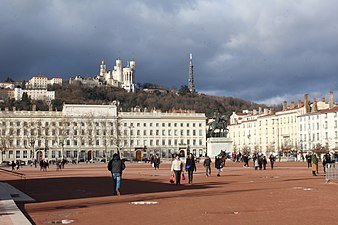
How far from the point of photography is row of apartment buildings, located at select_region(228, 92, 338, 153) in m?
107

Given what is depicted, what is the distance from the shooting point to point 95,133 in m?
123

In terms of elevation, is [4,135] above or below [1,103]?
below

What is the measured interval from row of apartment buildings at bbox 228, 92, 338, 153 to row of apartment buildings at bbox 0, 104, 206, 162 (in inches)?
485

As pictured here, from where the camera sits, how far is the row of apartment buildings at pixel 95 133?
11756 centimetres

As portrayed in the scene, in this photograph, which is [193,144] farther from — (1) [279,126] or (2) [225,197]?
(2) [225,197]

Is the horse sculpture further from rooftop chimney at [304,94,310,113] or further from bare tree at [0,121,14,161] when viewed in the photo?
bare tree at [0,121,14,161]

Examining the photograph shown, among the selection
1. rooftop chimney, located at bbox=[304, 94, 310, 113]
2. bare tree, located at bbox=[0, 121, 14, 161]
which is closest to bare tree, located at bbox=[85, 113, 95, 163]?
bare tree, located at bbox=[0, 121, 14, 161]

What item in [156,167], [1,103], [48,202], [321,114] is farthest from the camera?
[1,103]

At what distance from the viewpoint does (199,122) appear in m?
133

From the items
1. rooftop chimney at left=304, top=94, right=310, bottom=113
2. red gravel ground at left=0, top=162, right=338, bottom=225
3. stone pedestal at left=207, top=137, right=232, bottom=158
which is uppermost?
rooftop chimney at left=304, top=94, right=310, bottom=113

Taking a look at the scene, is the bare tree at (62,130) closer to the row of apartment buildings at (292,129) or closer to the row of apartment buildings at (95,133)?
the row of apartment buildings at (95,133)

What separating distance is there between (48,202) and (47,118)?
346ft

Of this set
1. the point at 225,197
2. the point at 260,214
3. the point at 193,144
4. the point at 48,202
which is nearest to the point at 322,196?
the point at 225,197

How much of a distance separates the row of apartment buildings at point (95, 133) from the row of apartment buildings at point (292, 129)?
12.3m
